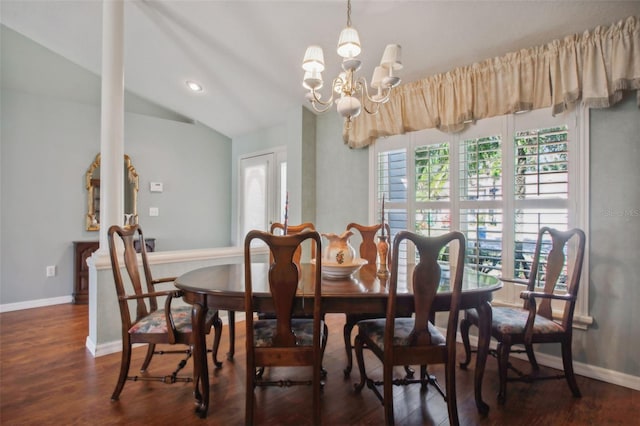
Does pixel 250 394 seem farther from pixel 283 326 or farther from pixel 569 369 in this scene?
pixel 569 369

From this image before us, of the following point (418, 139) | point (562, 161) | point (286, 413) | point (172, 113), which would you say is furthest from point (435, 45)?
point (172, 113)

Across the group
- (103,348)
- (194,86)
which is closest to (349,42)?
(103,348)

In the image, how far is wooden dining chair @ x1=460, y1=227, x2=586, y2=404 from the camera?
2104 mm

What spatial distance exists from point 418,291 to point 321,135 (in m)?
2.82

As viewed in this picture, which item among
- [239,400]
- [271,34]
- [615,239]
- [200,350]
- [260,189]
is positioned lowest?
[239,400]

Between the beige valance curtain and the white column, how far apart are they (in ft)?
7.73

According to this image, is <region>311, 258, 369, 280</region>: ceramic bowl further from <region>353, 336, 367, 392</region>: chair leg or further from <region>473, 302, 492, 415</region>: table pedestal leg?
<region>473, 302, 492, 415</region>: table pedestal leg

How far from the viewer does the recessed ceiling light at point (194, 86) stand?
14.1ft

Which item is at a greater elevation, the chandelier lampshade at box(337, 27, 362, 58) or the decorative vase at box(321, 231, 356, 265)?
the chandelier lampshade at box(337, 27, 362, 58)

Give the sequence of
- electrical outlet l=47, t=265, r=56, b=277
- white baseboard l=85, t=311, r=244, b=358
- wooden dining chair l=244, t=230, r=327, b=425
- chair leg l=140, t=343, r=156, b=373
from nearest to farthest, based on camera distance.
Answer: wooden dining chair l=244, t=230, r=327, b=425
chair leg l=140, t=343, r=156, b=373
white baseboard l=85, t=311, r=244, b=358
electrical outlet l=47, t=265, r=56, b=277

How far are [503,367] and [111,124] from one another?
11.0ft

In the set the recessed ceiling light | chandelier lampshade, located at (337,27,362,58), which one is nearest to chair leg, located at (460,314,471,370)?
chandelier lampshade, located at (337,27,362,58)

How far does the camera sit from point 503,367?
2.09 metres

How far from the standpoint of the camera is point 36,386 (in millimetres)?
2215
